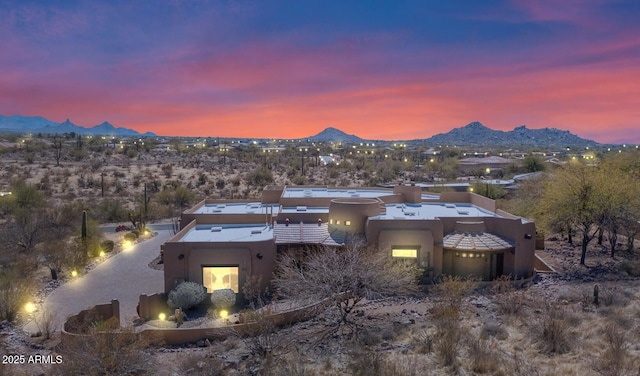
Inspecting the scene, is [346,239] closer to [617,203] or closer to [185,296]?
[185,296]

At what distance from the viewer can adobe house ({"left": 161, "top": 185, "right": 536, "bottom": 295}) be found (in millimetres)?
21578

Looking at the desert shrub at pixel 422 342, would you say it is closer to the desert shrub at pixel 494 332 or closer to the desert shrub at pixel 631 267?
the desert shrub at pixel 494 332

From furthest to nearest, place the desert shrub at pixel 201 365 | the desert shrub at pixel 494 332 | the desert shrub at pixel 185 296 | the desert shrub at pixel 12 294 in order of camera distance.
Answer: the desert shrub at pixel 185 296 < the desert shrub at pixel 12 294 < the desert shrub at pixel 494 332 < the desert shrub at pixel 201 365

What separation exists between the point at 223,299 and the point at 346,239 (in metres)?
7.03

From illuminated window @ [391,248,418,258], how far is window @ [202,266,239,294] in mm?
8083

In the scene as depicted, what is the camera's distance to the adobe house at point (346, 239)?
2158cm

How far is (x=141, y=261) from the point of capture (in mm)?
27641

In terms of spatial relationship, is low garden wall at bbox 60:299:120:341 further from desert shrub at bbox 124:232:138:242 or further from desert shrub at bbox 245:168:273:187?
desert shrub at bbox 245:168:273:187

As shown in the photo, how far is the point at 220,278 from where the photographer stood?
2173 centimetres

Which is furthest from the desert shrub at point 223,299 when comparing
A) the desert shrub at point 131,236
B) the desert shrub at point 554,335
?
the desert shrub at point 131,236

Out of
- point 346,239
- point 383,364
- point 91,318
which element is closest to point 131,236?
point 91,318

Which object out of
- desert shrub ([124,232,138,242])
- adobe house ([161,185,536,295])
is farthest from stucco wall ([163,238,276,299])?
desert shrub ([124,232,138,242])

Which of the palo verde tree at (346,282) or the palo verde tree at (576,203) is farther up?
the palo verde tree at (576,203)

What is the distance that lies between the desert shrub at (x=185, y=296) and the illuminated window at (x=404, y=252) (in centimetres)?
978
